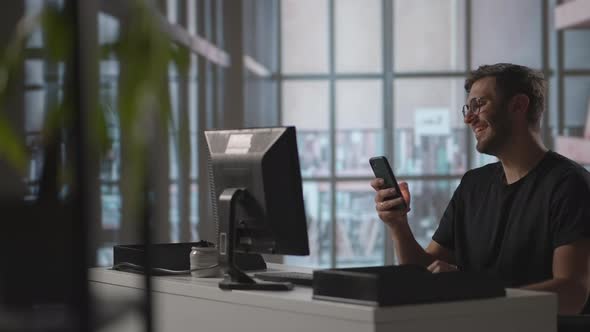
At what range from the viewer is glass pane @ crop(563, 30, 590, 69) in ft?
29.1

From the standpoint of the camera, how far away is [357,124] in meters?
9.00

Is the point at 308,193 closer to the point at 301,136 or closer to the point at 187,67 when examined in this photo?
the point at 301,136

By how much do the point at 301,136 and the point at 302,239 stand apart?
21.4 feet

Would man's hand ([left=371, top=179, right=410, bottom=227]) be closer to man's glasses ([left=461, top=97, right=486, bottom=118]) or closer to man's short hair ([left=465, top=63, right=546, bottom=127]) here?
man's glasses ([left=461, top=97, right=486, bottom=118])

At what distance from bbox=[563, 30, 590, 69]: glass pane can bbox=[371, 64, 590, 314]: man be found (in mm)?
6013

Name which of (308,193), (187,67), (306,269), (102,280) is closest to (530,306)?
(306,269)

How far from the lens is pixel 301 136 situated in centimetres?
898

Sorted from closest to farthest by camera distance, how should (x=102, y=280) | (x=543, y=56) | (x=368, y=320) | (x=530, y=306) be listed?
(x=368, y=320)
(x=530, y=306)
(x=102, y=280)
(x=543, y=56)

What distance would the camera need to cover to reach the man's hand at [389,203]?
279 centimetres

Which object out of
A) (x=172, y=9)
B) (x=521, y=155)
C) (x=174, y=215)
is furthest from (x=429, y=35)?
(x=521, y=155)

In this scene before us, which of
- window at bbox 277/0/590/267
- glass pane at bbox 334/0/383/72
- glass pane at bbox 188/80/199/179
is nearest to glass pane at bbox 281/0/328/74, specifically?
window at bbox 277/0/590/267

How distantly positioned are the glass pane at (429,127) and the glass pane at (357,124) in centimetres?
19

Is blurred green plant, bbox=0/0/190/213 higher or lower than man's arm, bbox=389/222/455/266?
higher

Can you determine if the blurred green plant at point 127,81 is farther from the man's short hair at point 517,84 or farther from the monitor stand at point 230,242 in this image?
the man's short hair at point 517,84
